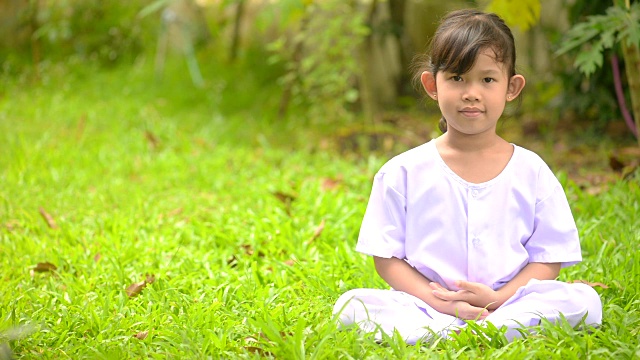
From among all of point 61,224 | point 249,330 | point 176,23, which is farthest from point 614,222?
point 176,23

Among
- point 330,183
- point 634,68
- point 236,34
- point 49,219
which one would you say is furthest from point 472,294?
point 236,34

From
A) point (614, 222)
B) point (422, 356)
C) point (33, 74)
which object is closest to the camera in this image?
point (422, 356)

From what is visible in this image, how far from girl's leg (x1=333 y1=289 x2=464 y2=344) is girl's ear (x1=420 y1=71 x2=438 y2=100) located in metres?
0.62

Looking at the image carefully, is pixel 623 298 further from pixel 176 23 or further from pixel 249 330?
pixel 176 23

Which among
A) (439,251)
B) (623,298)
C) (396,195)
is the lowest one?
(623,298)

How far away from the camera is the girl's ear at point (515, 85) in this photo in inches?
87.1

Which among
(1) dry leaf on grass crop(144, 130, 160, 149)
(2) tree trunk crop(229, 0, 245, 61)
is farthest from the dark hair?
(2) tree trunk crop(229, 0, 245, 61)

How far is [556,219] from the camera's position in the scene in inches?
87.0

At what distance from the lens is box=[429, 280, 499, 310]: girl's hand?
2.14 metres

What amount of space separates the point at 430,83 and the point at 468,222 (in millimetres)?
433

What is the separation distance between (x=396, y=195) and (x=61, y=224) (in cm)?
176

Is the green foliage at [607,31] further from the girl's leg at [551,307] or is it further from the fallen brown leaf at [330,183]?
A: the fallen brown leaf at [330,183]

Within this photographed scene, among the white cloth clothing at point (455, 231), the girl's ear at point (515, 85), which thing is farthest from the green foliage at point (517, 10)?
the white cloth clothing at point (455, 231)

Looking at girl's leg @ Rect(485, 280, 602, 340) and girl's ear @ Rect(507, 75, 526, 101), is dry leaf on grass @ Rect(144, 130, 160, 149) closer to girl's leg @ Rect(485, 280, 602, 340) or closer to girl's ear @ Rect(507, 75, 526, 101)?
girl's ear @ Rect(507, 75, 526, 101)
